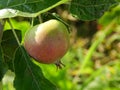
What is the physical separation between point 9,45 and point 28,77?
10 cm

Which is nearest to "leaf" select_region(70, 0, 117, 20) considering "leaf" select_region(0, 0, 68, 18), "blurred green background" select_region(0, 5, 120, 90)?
"leaf" select_region(0, 0, 68, 18)

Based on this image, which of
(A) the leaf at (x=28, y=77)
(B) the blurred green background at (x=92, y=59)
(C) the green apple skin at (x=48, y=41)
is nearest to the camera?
(C) the green apple skin at (x=48, y=41)

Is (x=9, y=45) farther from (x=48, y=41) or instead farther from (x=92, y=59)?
(x=92, y=59)

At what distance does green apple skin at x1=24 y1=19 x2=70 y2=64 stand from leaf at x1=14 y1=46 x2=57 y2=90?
0.50 ft

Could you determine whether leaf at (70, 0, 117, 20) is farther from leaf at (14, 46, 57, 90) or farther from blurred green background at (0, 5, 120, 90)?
blurred green background at (0, 5, 120, 90)

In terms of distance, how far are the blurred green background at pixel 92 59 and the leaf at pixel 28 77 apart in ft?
0.96

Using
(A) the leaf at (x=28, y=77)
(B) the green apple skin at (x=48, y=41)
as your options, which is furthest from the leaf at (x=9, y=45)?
(B) the green apple skin at (x=48, y=41)

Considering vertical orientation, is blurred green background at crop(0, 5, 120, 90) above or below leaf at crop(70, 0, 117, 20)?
above

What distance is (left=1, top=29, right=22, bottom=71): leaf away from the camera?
113 cm

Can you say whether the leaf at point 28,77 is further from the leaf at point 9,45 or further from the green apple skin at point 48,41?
the green apple skin at point 48,41

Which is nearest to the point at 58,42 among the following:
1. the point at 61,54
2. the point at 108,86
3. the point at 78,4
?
the point at 61,54

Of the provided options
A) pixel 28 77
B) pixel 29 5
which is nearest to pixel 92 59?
pixel 28 77

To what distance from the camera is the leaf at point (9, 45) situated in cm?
113

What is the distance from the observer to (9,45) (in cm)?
114
